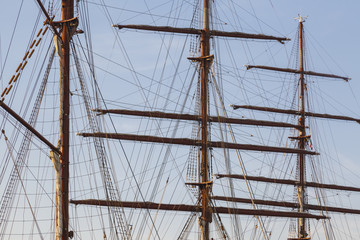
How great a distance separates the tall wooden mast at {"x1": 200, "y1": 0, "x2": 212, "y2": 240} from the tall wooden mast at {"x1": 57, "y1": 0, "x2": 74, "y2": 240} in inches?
672

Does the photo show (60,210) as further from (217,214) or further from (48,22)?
(217,214)

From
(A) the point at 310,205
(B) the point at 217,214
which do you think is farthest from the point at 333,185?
(B) the point at 217,214

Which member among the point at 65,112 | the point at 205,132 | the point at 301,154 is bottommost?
the point at 65,112

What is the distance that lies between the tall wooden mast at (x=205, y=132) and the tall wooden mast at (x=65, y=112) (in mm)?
17061

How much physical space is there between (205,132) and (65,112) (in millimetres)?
18435

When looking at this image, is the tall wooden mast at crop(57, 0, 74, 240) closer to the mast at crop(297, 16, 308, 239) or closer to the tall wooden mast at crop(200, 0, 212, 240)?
the tall wooden mast at crop(200, 0, 212, 240)

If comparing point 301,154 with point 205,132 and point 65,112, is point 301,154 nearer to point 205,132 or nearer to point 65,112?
point 205,132

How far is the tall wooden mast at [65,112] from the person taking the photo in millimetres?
38031

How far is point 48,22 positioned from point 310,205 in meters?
42.2

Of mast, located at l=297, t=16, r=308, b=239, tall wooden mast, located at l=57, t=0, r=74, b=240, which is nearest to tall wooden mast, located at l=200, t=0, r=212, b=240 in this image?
tall wooden mast, located at l=57, t=0, r=74, b=240

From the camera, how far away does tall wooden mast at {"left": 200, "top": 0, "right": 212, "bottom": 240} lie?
54750 mm

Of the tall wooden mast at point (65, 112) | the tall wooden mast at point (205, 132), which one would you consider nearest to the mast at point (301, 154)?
the tall wooden mast at point (205, 132)

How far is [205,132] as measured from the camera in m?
56.2

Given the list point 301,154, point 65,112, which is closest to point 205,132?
point 65,112
